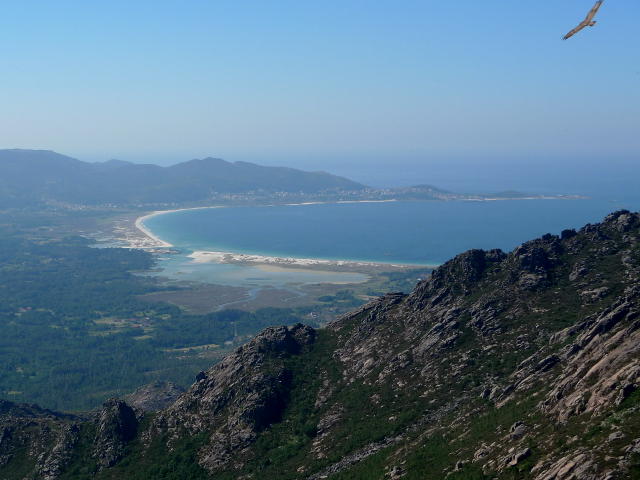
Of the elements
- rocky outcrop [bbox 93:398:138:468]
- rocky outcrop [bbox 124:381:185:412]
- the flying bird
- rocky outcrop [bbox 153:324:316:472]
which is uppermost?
the flying bird

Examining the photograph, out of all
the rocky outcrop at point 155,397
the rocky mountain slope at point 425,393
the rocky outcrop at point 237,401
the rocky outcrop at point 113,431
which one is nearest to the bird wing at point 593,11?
the rocky mountain slope at point 425,393

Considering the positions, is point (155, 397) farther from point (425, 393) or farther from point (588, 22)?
point (588, 22)

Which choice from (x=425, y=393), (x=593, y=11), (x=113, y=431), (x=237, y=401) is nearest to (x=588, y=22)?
(x=593, y=11)

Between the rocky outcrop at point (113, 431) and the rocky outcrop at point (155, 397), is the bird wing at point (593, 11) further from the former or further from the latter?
the rocky outcrop at point (155, 397)

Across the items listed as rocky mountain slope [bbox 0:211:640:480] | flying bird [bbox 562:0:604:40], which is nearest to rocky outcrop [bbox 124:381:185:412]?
rocky mountain slope [bbox 0:211:640:480]

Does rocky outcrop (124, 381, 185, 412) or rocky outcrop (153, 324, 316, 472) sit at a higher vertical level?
rocky outcrop (153, 324, 316, 472)

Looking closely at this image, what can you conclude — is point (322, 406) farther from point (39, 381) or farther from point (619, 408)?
point (39, 381)

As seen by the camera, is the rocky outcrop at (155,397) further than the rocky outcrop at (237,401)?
Yes

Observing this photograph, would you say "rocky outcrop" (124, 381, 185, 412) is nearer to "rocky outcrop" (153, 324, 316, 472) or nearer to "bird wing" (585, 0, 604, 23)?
"rocky outcrop" (153, 324, 316, 472)
